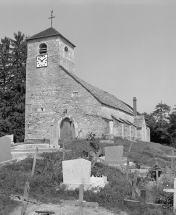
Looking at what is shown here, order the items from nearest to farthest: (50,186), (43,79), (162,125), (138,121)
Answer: (50,186) < (43,79) < (138,121) < (162,125)

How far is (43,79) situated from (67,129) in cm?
547

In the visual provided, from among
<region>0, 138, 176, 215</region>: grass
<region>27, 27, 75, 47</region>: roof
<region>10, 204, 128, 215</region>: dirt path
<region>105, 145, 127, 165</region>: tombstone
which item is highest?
<region>27, 27, 75, 47</region>: roof

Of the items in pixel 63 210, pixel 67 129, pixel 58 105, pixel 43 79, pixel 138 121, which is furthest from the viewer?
pixel 138 121

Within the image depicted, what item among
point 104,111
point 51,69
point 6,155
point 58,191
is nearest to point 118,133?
point 104,111

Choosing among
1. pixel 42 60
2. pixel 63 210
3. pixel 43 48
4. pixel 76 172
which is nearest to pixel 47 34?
pixel 43 48

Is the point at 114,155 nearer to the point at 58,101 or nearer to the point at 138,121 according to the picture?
the point at 58,101

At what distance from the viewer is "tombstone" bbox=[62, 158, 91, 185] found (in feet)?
32.9

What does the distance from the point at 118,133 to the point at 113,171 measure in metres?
16.3

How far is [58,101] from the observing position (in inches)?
1123

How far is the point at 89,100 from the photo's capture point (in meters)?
27.5

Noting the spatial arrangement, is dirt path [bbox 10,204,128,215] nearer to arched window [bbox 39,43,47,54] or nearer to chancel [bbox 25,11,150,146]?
chancel [bbox 25,11,150,146]

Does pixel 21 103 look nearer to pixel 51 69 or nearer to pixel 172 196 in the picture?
pixel 51 69

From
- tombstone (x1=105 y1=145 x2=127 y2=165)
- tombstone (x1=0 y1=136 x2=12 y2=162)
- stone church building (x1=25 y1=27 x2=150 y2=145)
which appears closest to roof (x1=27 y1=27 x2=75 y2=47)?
stone church building (x1=25 y1=27 x2=150 y2=145)

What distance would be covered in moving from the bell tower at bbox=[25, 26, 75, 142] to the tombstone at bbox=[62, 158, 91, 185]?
18.1 metres
